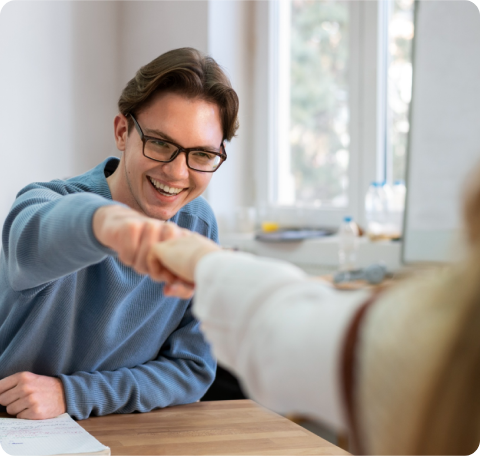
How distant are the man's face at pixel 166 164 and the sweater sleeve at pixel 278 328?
0.89 m

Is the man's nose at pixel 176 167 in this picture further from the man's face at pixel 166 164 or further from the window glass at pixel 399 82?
the window glass at pixel 399 82

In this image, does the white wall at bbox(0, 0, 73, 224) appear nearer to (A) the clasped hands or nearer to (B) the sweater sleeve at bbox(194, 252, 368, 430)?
(A) the clasped hands

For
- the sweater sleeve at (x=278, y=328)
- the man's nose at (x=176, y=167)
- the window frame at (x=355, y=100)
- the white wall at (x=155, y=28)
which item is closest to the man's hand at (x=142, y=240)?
the sweater sleeve at (x=278, y=328)

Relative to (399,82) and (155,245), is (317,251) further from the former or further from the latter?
Result: (155,245)

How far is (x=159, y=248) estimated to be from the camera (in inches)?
28.5

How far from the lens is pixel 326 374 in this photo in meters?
0.44

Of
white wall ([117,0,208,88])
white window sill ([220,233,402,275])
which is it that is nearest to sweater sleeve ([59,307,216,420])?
white window sill ([220,233,402,275])

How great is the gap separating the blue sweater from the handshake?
346mm

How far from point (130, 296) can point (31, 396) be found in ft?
1.13

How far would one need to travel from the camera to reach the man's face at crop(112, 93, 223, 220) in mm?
1446

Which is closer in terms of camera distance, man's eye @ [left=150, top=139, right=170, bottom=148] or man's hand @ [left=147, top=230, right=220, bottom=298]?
man's hand @ [left=147, top=230, right=220, bottom=298]

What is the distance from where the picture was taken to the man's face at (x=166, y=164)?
1.45 meters

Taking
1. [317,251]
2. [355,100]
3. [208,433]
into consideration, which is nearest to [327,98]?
[355,100]

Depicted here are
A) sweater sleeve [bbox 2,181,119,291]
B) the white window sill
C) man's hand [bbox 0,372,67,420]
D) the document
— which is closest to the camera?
sweater sleeve [bbox 2,181,119,291]
